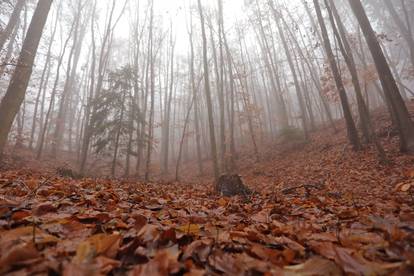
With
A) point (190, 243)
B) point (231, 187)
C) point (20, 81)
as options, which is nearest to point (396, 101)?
point (231, 187)

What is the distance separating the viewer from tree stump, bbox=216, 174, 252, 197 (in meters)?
4.59

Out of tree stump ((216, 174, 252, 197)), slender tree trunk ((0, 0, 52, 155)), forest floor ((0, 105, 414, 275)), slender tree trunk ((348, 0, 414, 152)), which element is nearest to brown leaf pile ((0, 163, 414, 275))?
forest floor ((0, 105, 414, 275))

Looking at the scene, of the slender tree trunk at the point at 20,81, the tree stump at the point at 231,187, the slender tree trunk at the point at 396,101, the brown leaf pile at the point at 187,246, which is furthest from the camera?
the slender tree trunk at the point at 396,101

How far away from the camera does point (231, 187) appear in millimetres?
4668

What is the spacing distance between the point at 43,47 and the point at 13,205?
21062mm

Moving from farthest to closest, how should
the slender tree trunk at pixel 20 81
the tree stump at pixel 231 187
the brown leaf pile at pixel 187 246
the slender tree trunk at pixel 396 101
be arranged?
the slender tree trunk at pixel 396 101, the slender tree trunk at pixel 20 81, the tree stump at pixel 231 187, the brown leaf pile at pixel 187 246

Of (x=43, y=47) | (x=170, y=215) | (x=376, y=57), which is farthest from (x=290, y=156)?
(x=43, y=47)

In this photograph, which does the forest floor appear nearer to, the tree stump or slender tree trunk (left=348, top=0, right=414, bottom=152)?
the tree stump

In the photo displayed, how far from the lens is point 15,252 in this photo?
0.91 metres

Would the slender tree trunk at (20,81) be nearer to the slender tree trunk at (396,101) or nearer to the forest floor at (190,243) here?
the forest floor at (190,243)

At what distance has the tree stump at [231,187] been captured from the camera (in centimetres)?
459

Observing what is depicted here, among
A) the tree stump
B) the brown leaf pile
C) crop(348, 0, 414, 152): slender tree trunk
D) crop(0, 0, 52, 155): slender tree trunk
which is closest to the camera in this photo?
the brown leaf pile

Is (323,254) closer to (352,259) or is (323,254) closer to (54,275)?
(352,259)

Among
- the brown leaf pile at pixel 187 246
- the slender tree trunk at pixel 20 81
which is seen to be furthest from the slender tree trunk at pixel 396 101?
the slender tree trunk at pixel 20 81
